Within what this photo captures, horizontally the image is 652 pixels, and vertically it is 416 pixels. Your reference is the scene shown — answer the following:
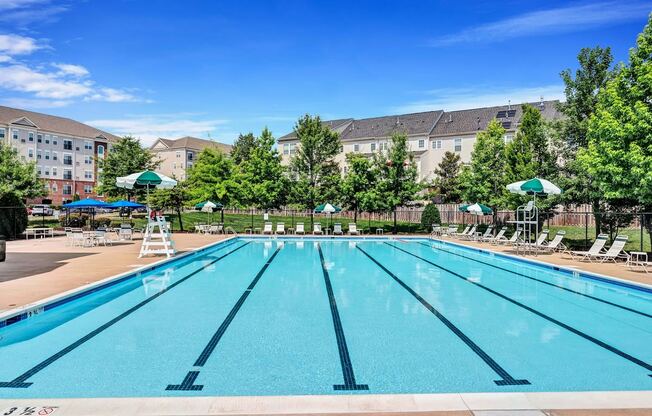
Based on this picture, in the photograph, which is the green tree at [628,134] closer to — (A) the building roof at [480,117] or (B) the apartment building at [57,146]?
(A) the building roof at [480,117]

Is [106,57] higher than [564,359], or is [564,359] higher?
[106,57]

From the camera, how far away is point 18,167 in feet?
106

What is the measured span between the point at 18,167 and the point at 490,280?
33133mm

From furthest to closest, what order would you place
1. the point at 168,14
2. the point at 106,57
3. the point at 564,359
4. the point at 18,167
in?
the point at 18,167 < the point at 106,57 < the point at 168,14 < the point at 564,359

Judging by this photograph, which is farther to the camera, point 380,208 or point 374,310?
point 380,208

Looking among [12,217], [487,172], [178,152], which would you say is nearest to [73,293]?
[12,217]

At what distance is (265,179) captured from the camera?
3278 cm

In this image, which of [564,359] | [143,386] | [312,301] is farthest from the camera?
[312,301]

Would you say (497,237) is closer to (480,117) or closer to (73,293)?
(73,293)

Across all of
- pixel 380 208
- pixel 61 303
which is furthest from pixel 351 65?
pixel 61 303

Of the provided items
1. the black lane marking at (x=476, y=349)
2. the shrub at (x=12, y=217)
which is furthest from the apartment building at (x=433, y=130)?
the black lane marking at (x=476, y=349)

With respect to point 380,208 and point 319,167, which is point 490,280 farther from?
point 319,167

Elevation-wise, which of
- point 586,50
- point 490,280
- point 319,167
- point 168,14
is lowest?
point 490,280

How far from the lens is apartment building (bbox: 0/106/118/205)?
212 feet
